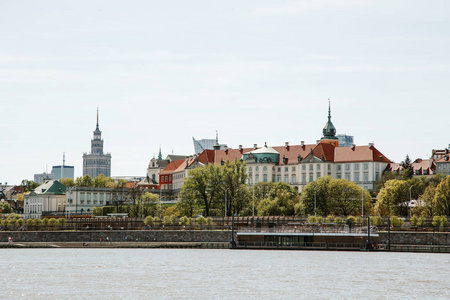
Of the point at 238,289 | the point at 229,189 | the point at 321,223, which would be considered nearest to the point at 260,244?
the point at 321,223

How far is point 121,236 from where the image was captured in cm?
12638

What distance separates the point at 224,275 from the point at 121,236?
50383 millimetres

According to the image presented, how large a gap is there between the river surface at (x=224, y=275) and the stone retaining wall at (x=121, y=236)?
13.3 meters

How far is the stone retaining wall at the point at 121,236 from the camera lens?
122438 mm

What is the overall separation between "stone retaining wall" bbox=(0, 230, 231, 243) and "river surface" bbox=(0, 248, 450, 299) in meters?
13.3

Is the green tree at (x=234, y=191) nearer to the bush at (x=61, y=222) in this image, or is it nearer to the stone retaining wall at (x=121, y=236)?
the stone retaining wall at (x=121, y=236)

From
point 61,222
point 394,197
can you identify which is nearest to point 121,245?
point 61,222

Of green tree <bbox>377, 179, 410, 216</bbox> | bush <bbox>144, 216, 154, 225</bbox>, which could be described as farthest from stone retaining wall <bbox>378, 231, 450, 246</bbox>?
green tree <bbox>377, 179, 410, 216</bbox>

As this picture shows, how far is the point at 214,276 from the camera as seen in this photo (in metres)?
77.4

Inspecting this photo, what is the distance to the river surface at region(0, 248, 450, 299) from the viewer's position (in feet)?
214

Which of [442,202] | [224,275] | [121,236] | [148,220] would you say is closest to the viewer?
[224,275]

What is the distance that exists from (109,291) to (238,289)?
9.95 metres

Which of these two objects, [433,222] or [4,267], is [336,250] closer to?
[433,222]

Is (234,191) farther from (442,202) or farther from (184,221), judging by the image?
(442,202)
